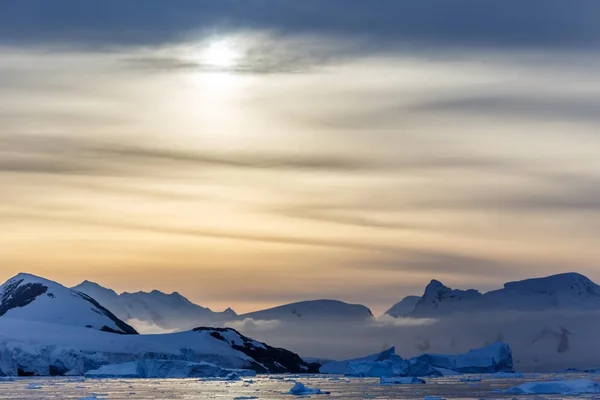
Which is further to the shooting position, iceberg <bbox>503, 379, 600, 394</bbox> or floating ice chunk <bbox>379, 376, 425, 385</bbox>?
floating ice chunk <bbox>379, 376, 425, 385</bbox>

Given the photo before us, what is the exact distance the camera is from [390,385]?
174250 mm

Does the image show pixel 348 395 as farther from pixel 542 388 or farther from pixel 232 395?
pixel 542 388

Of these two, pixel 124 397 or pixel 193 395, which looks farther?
pixel 193 395

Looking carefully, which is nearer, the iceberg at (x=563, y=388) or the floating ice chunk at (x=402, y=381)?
the iceberg at (x=563, y=388)

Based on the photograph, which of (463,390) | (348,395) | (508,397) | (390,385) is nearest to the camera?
(508,397)

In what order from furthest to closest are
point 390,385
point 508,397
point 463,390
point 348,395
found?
point 390,385 → point 463,390 → point 348,395 → point 508,397

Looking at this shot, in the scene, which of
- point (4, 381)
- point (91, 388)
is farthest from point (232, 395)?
point (4, 381)

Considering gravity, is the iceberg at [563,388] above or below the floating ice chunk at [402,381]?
below

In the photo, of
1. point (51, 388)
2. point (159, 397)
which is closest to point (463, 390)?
point (159, 397)

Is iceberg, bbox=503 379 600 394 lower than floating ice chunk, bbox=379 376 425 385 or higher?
lower

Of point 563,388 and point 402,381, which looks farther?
point 402,381

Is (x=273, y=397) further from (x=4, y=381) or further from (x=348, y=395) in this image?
(x=4, y=381)

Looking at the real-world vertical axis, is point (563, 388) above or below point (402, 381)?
below

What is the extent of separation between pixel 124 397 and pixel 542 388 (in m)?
45.8
